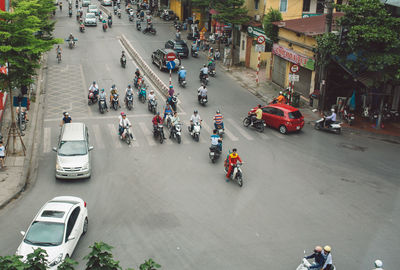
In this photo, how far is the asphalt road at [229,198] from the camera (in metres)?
14.2

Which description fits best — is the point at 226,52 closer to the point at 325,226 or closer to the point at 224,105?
the point at 224,105

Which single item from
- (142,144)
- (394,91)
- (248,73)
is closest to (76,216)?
(142,144)

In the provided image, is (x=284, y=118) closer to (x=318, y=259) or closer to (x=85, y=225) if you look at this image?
(x=318, y=259)

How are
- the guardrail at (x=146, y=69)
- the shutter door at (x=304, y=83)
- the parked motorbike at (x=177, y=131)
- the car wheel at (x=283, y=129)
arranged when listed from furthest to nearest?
1. the guardrail at (x=146, y=69)
2. the shutter door at (x=304, y=83)
3. the car wheel at (x=283, y=129)
4. the parked motorbike at (x=177, y=131)

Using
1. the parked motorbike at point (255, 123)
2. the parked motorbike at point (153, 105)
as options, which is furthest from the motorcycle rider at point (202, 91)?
the parked motorbike at point (255, 123)

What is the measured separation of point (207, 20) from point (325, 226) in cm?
4621

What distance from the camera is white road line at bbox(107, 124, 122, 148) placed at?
77.3 ft

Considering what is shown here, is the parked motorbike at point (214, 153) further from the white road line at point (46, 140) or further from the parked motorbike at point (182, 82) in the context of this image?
the parked motorbike at point (182, 82)

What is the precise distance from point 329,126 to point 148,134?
34.8 ft

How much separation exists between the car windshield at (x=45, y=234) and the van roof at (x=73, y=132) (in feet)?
23.3

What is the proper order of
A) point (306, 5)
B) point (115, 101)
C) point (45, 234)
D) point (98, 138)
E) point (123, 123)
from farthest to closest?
point (306, 5) < point (115, 101) < point (98, 138) < point (123, 123) < point (45, 234)

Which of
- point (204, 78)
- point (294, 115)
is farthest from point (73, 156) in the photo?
point (204, 78)

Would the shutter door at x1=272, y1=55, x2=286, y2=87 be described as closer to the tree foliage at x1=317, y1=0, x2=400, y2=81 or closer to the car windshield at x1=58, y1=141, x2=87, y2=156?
the tree foliage at x1=317, y1=0, x2=400, y2=81

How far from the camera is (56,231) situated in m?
13.3
